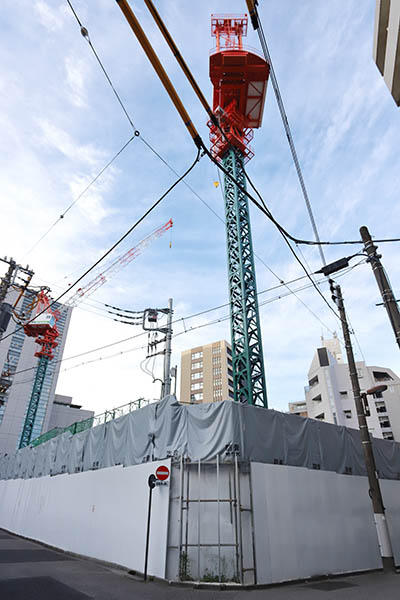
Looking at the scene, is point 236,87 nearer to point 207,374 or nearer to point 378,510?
point 378,510

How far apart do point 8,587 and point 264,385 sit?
43.3ft

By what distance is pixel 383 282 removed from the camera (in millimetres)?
→ 8422

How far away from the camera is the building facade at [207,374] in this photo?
267 ft

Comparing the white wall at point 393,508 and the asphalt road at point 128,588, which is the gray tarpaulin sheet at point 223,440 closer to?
the white wall at point 393,508

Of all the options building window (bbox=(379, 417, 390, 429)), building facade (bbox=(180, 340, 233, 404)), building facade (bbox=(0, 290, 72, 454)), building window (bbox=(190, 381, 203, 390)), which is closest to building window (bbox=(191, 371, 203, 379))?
building facade (bbox=(180, 340, 233, 404))

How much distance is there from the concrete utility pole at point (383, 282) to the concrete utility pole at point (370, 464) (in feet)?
13.5

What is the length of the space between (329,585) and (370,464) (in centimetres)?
368

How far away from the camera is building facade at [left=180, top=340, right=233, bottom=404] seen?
81.3 meters

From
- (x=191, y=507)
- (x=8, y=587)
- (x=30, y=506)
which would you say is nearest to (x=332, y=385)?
(x=30, y=506)

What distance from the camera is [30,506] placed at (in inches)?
805

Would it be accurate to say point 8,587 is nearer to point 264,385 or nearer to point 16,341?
point 264,385

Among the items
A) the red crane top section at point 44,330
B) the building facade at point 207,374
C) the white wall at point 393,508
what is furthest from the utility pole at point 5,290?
the building facade at point 207,374

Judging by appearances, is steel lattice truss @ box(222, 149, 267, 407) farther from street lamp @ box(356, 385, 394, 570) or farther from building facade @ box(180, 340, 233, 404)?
building facade @ box(180, 340, 233, 404)

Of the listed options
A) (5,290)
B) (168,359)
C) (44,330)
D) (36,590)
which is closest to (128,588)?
(36,590)
